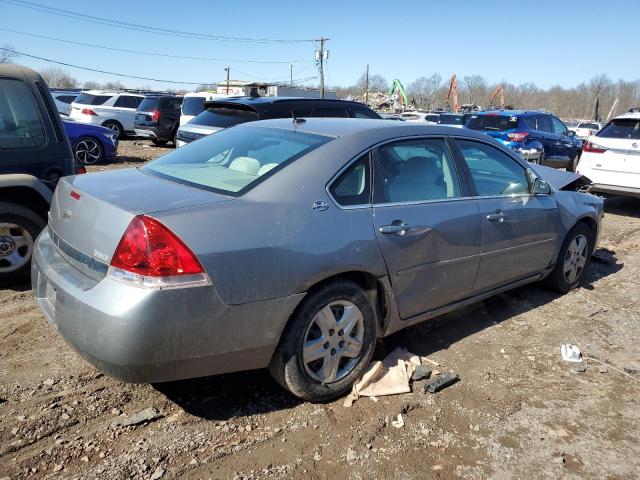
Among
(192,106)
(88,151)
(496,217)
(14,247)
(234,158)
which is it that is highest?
(192,106)

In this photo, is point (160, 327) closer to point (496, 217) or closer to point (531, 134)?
point (496, 217)

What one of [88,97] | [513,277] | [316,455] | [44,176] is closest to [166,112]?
[88,97]

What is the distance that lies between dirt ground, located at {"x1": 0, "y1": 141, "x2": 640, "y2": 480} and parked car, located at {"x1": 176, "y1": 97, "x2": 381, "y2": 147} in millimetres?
4375

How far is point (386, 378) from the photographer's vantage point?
131 inches

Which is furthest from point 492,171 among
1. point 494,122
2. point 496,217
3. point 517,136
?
point 494,122

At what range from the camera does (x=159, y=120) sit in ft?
56.4

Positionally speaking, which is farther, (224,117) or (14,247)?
(224,117)

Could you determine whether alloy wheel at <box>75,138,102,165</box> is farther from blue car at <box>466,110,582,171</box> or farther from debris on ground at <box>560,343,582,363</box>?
debris on ground at <box>560,343,582,363</box>

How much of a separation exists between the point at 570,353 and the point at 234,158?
2.77 metres

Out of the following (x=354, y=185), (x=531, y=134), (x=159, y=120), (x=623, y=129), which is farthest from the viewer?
(x=159, y=120)

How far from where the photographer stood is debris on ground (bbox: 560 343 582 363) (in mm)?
3793

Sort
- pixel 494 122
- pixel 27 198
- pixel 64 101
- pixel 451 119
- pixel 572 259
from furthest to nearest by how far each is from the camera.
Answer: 1. pixel 64 101
2. pixel 451 119
3. pixel 494 122
4. pixel 572 259
5. pixel 27 198

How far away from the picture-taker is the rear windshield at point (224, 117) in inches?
298

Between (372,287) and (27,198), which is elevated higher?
(27,198)
